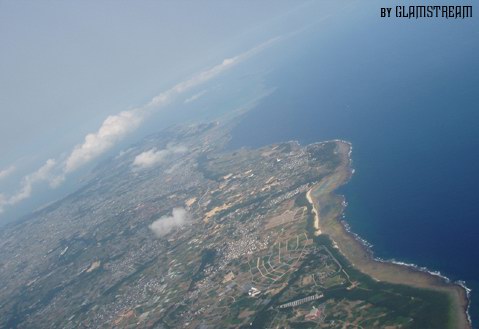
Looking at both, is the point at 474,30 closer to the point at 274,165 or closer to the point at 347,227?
the point at 274,165

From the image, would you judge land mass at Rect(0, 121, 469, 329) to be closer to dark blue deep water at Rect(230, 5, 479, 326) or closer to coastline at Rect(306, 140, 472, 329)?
coastline at Rect(306, 140, 472, 329)

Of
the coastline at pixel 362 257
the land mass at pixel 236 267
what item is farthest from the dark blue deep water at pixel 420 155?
the land mass at pixel 236 267

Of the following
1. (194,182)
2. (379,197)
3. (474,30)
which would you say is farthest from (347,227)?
(474,30)

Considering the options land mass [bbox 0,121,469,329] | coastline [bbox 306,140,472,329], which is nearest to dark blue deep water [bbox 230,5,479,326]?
coastline [bbox 306,140,472,329]

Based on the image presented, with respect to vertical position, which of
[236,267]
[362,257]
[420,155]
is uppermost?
[420,155]

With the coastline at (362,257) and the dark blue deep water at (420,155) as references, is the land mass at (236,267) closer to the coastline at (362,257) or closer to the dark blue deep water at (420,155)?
the coastline at (362,257)

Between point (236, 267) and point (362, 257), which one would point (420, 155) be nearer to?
point (362, 257)

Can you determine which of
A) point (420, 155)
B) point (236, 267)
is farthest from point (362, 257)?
point (420, 155)
